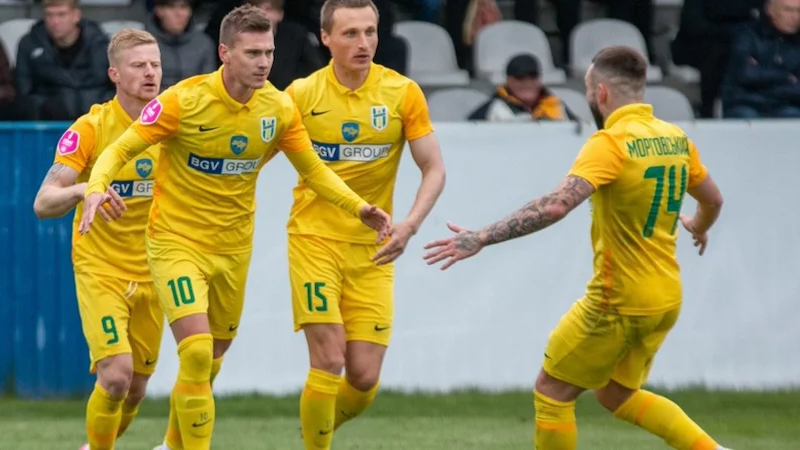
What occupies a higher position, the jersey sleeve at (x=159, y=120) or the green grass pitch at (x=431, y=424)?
the jersey sleeve at (x=159, y=120)

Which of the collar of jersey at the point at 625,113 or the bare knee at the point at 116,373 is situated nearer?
the collar of jersey at the point at 625,113

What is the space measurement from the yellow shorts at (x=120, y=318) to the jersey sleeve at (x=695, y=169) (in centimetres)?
290

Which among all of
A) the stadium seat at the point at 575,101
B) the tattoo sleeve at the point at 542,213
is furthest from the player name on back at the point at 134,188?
the stadium seat at the point at 575,101

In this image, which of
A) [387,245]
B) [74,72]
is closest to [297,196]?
[387,245]

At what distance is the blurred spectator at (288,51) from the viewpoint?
1264cm

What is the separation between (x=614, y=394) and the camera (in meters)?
7.54

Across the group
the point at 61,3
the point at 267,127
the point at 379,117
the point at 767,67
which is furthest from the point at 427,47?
the point at 267,127

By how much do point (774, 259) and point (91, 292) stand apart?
18.1ft

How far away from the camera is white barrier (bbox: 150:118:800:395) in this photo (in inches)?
444

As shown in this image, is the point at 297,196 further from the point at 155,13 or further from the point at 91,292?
the point at 155,13

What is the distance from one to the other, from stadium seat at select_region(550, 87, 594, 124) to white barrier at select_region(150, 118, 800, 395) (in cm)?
222

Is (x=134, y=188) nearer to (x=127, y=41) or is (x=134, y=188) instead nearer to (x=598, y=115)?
(x=127, y=41)

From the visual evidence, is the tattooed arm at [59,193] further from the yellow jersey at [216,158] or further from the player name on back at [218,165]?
the player name on back at [218,165]

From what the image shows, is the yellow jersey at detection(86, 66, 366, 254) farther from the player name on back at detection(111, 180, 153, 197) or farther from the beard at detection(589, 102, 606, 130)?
the beard at detection(589, 102, 606, 130)
